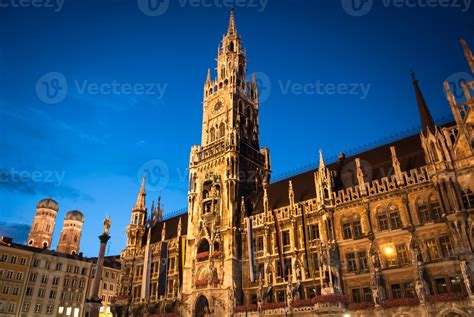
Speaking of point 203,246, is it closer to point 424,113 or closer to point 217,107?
point 217,107

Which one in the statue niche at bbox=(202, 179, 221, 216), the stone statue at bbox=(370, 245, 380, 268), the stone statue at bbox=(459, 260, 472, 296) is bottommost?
the stone statue at bbox=(459, 260, 472, 296)

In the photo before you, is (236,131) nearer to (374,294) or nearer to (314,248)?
(314,248)

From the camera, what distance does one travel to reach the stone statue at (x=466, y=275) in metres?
25.0

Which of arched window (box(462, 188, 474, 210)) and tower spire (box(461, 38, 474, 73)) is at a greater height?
tower spire (box(461, 38, 474, 73))

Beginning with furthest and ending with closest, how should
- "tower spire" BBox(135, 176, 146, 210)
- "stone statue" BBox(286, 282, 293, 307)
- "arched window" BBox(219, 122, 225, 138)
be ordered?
1. "tower spire" BBox(135, 176, 146, 210)
2. "arched window" BBox(219, 122, 225, 138)
3. "stone statue" BBox(286, 282, 293, 307)

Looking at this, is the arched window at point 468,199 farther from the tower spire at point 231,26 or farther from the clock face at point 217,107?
the tower spire at point 231,26

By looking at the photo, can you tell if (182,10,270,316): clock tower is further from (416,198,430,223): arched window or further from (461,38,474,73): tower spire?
(461,38,474,73): tower spire

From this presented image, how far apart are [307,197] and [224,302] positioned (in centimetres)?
1571

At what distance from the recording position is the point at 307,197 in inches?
1615

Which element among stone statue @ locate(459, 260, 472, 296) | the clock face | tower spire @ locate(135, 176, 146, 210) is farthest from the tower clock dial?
stone statue @ locate(459, 260, 472, 296)

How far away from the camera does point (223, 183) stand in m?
47.4

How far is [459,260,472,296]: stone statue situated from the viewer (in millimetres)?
25047

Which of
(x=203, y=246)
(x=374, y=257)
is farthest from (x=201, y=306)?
(x=374, y=257)

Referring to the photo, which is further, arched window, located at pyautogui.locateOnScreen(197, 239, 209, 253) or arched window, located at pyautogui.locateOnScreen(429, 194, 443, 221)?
arched window, located at pyautogui.locateOnScreen(197, 239, 209, 253)
